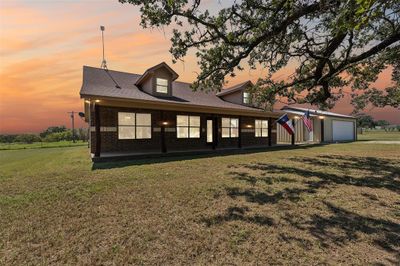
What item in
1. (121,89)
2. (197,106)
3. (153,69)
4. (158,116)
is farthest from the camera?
(153,69)

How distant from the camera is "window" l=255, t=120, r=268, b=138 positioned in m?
19.5

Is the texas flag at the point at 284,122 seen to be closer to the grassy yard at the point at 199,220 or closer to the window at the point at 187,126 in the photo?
the window at the point at 187,126

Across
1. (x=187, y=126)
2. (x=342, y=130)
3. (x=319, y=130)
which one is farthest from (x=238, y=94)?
(x=342, y=130)

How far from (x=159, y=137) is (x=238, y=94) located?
342 inches

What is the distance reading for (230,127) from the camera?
17703mm

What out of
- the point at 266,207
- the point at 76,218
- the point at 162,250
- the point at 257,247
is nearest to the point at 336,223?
the point at 266,207

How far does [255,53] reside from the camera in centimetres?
1170

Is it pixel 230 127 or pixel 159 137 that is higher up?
pixel 230 127

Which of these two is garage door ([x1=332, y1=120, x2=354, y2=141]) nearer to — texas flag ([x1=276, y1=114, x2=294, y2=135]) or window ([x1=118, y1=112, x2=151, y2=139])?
texas flag ([x1=276, y1=114, x2=294, y2=135])

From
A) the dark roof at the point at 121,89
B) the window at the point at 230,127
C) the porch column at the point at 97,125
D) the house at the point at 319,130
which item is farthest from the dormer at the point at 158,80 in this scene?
the house at the point at 319,130

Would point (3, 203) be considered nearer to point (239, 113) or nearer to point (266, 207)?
point (266, 207)

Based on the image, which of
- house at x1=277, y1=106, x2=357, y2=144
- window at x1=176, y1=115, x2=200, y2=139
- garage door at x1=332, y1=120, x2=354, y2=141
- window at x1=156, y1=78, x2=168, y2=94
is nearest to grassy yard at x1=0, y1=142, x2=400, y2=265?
window at x1=176, y1=115, x2=200, y2=139

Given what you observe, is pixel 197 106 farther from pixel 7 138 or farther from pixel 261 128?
pixel 7 138

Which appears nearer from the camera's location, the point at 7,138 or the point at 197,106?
the point at 197,106
